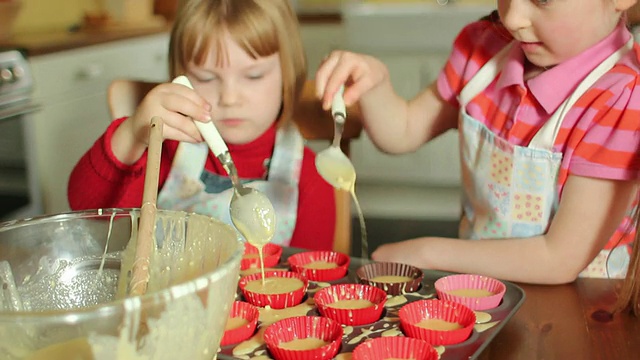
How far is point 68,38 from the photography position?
2.69 m

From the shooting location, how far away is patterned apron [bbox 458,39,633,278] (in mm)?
1028

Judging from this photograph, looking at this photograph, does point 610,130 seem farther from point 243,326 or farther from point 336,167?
point 243,326

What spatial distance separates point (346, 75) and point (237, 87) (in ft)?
0.87

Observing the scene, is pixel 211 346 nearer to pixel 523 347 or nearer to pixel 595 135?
pixel 523 347

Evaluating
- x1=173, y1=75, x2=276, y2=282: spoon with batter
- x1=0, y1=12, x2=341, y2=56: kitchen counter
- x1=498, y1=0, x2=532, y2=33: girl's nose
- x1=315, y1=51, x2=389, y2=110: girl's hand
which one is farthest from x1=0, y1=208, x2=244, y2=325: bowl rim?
x1=0, y1=12, x2=341, y2=56: kitchen counter

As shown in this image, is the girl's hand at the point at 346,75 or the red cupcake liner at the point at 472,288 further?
the girl's hand at the point at 346,75

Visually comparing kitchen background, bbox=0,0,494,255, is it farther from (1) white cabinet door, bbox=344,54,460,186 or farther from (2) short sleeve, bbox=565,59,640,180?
(2) short sleeve, bbox=565,59,640,180

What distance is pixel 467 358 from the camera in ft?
2.23

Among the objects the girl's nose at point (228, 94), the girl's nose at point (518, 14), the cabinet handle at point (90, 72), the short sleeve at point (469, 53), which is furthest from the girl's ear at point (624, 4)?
the cabinet handle at point (90, 72)

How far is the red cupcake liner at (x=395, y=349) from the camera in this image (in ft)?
2.25

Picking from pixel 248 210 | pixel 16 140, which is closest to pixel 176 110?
pixel 248 210

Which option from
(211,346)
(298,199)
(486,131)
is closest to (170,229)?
(211,346)

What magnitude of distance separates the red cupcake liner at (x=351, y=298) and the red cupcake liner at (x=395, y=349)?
0.06 meters

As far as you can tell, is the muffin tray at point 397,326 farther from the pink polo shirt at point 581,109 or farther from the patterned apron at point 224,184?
the patterned apron at point 224,184
